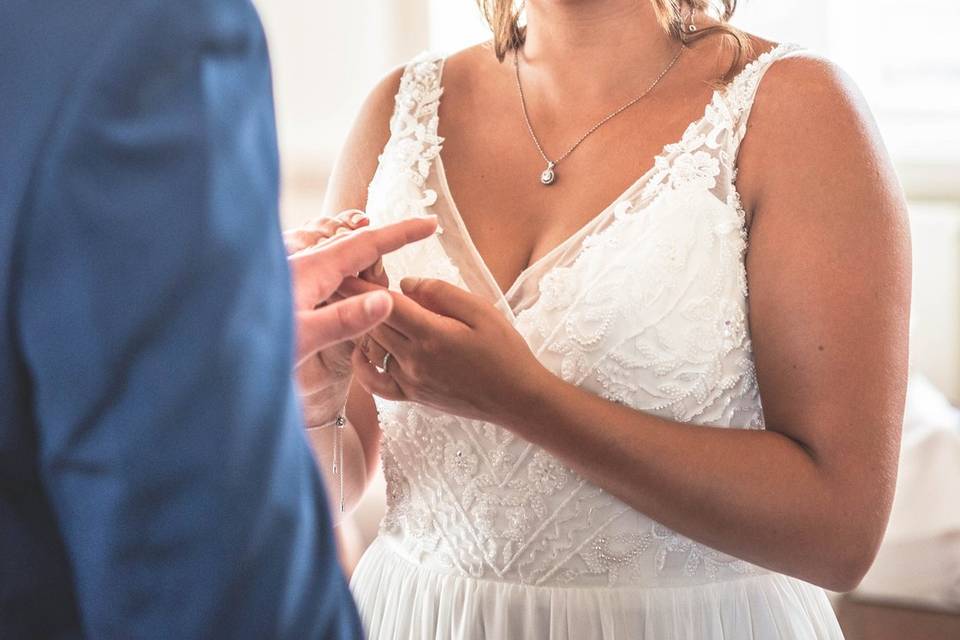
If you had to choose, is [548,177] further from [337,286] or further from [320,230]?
[337,286]

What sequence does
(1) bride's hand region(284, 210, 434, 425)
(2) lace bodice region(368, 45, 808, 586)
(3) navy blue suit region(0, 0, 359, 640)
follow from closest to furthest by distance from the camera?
(3) navy blue suit region(0, 0, 359, 640)
(1) bride's hand region(284, 210, 434, 425)
(2) lace bodice region(368, 45, 808, 586)

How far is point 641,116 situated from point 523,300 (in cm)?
30

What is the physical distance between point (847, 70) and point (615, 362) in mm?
2835

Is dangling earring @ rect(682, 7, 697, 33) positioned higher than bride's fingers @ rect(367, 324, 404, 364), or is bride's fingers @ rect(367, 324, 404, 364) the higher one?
dangling earring @ rect(682, 7, 697, 33)

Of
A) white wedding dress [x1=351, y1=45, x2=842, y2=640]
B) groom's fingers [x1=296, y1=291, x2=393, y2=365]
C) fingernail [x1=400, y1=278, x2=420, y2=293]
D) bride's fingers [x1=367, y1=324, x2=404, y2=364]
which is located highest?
groom's fingers [x1=296, y1=291, x2=393, y2=365]

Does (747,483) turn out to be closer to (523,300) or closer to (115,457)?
(523,300)

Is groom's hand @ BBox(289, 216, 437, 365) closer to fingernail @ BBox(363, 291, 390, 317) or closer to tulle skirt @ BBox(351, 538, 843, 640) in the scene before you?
fingernail @ BBox(363, 291, 390, 317)

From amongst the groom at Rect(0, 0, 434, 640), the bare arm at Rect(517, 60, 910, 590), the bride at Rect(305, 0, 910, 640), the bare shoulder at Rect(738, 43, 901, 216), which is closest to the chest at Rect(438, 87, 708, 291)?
the bride at Rect(305, 0, 910, 640)

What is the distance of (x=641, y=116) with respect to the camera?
1455 mm

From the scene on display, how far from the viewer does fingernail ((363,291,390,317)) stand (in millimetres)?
818

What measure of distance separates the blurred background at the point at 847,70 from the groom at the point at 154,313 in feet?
8.47

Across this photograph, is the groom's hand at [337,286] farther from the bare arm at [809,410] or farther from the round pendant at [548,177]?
the round pendant at [548,177]

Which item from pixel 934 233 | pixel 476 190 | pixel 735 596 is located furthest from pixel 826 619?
pixel 934 233

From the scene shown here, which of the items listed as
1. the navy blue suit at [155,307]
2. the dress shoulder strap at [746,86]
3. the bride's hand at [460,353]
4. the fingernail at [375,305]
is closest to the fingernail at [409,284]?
the bride's hand at [460,353]
